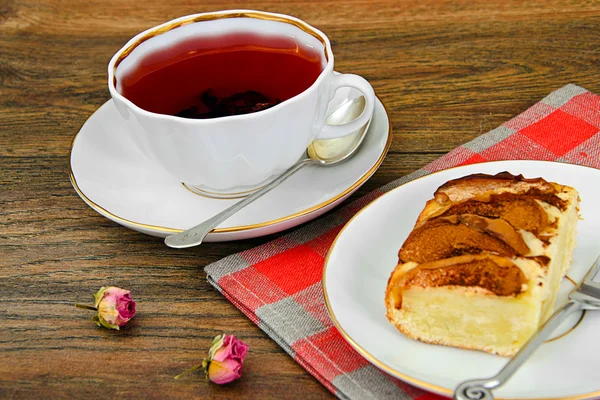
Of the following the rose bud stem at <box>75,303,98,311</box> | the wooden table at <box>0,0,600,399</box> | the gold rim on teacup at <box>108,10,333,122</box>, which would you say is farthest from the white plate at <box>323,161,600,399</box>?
the rose bud stem at <box>75,303,98,311</box>

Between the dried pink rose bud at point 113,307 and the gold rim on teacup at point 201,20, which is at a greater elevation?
the gold rim on teacup at point 201,20

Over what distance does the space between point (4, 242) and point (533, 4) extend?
1777mm

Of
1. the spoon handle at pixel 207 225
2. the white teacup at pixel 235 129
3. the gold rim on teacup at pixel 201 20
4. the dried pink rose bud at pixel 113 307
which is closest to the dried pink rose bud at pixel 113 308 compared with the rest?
the dried pink rose bud at pixel 113 307

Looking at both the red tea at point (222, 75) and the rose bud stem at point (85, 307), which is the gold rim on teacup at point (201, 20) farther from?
the rose bud stem at point (85, 307)

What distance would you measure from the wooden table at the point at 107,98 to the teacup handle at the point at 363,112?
15cm

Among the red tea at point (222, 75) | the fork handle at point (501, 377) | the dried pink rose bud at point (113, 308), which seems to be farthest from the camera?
the red tea at point (222, 75)

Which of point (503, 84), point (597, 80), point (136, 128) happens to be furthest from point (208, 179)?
point (597, 80)

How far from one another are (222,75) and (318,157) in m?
0.26

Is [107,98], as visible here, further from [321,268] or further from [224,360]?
[224,360]

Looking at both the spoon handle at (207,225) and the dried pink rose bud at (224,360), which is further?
the spoon handle at (207,225)

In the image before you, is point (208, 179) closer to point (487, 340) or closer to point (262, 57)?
point (262, 57)

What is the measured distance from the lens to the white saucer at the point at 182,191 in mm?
1400

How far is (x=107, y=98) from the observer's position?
2113mm

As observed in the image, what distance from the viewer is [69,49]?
2.38 meters
